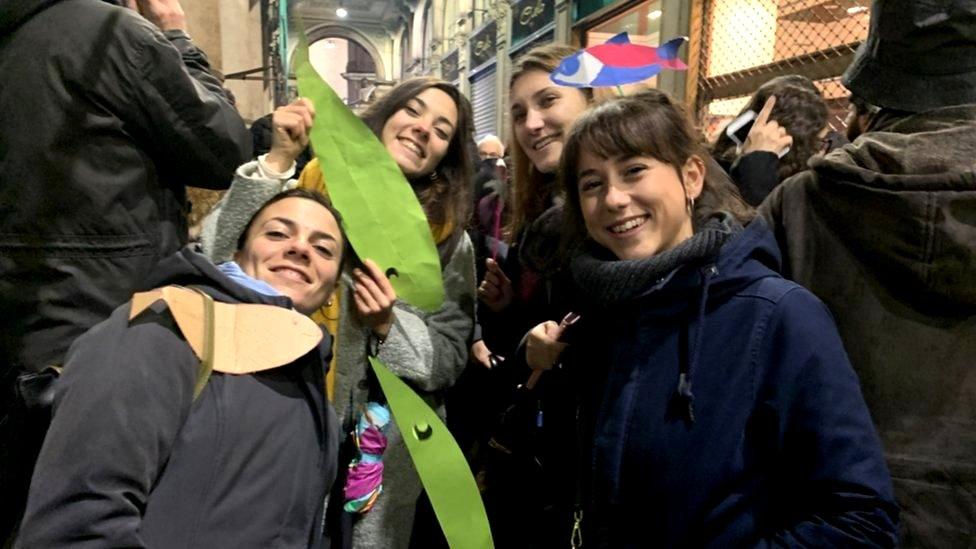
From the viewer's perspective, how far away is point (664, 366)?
1.14 m

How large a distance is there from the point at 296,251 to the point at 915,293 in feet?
3.93

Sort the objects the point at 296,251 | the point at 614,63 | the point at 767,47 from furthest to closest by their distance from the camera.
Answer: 1. the point at 767,47
2. the point at 614,63
3. the point at 296,251

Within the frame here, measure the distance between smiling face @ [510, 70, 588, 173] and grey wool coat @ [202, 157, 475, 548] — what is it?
45 cm

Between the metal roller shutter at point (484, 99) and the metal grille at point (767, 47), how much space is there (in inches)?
171

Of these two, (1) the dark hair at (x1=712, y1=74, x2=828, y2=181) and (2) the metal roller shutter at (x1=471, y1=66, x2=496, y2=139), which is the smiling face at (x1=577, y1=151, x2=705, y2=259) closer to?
(1) the dark hair at (x1=712, y1=74, x2=828, y2=181)

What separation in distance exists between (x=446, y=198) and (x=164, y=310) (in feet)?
3.31

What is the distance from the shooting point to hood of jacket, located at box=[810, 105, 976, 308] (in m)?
1.02

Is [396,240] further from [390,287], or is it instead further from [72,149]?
[72,149]

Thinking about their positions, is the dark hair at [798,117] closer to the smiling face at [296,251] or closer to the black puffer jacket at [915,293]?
the black puffer jacket at [915,293]

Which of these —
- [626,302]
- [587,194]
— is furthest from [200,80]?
[626,302]

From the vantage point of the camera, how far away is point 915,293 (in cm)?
112

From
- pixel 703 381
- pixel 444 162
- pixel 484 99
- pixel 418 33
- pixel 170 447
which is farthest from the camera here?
pixel 484 99

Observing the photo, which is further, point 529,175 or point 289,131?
point 529,175

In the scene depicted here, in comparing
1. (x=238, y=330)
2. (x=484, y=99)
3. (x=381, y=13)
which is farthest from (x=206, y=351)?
(x=484, y=99)
